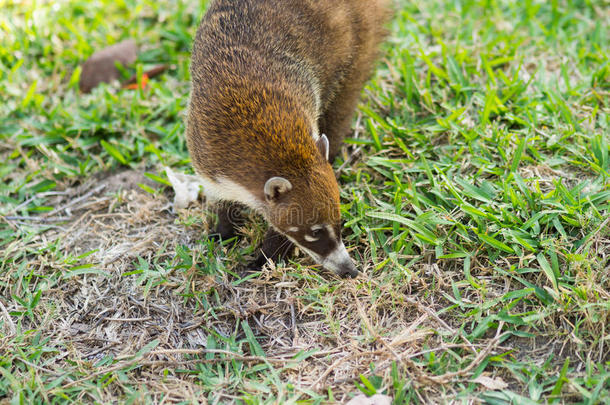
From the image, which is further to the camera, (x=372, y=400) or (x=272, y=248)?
(x=272, y=248)

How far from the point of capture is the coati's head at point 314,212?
3.26 meters

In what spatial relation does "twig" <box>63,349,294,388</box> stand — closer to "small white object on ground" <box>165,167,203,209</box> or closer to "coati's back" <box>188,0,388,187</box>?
"coati's back" <box>188,0,388,187</box>

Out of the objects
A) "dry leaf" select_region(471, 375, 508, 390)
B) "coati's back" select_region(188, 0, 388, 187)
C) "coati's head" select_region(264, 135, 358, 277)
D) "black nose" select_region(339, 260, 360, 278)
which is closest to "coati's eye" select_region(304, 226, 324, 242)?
"coati's head" select_region(264, 135, 358, 277)

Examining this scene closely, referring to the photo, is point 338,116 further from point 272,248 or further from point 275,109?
point 272,248

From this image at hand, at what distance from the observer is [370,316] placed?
3.25m

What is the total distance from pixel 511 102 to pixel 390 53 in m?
1.29

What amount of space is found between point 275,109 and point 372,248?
3.72ft

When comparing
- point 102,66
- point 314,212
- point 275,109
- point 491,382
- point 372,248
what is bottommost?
point 491,382

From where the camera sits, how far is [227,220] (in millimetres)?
3863

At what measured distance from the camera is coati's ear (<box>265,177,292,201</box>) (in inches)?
125

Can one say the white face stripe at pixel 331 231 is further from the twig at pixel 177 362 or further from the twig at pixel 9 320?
the twig at pixel 9 320

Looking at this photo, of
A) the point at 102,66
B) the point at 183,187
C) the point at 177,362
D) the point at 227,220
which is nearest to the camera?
the point at 177,362

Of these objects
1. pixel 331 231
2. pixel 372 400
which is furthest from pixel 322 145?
pixel 372 400

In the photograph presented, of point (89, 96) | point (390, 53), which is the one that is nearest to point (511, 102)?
point (390, 53)
